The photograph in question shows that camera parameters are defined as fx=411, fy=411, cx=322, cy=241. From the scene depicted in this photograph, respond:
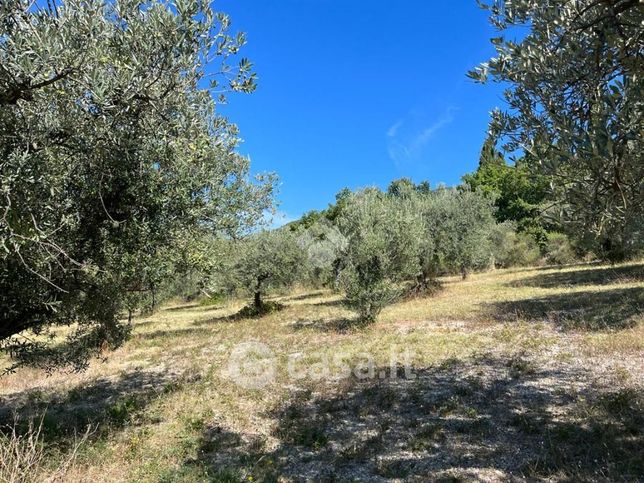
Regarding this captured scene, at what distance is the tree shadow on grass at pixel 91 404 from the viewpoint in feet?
27.9

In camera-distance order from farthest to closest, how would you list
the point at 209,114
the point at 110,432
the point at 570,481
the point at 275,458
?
the point at 110,432
the point at 275,458
the point at 209,114
the point at 570,481

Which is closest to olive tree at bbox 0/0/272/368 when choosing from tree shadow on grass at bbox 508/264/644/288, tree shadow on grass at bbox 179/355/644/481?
tree shadow on grass at bbox 179/355/644/481

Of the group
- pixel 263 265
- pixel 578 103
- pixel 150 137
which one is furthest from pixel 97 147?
pixel 263 265

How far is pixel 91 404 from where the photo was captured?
33.7 ft

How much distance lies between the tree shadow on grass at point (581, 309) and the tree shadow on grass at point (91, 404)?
38.6 ft

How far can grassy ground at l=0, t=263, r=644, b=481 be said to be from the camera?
6031 mm

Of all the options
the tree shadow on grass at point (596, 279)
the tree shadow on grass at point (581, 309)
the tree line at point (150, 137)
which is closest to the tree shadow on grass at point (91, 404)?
the tree line at point (150, 137)

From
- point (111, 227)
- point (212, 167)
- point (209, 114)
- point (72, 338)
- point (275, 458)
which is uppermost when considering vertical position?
point (209, 114)

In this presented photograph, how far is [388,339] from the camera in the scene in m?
13.9

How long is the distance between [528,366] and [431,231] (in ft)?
66.5

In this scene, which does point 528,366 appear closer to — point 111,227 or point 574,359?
point 574,359

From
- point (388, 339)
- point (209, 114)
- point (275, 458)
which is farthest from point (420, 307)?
point (209, 114)

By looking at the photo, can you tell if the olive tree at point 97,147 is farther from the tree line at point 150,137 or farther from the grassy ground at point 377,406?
the grassy ground at point 377,406

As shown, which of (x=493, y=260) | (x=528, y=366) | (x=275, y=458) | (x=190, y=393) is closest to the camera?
(x=275, y=458)
